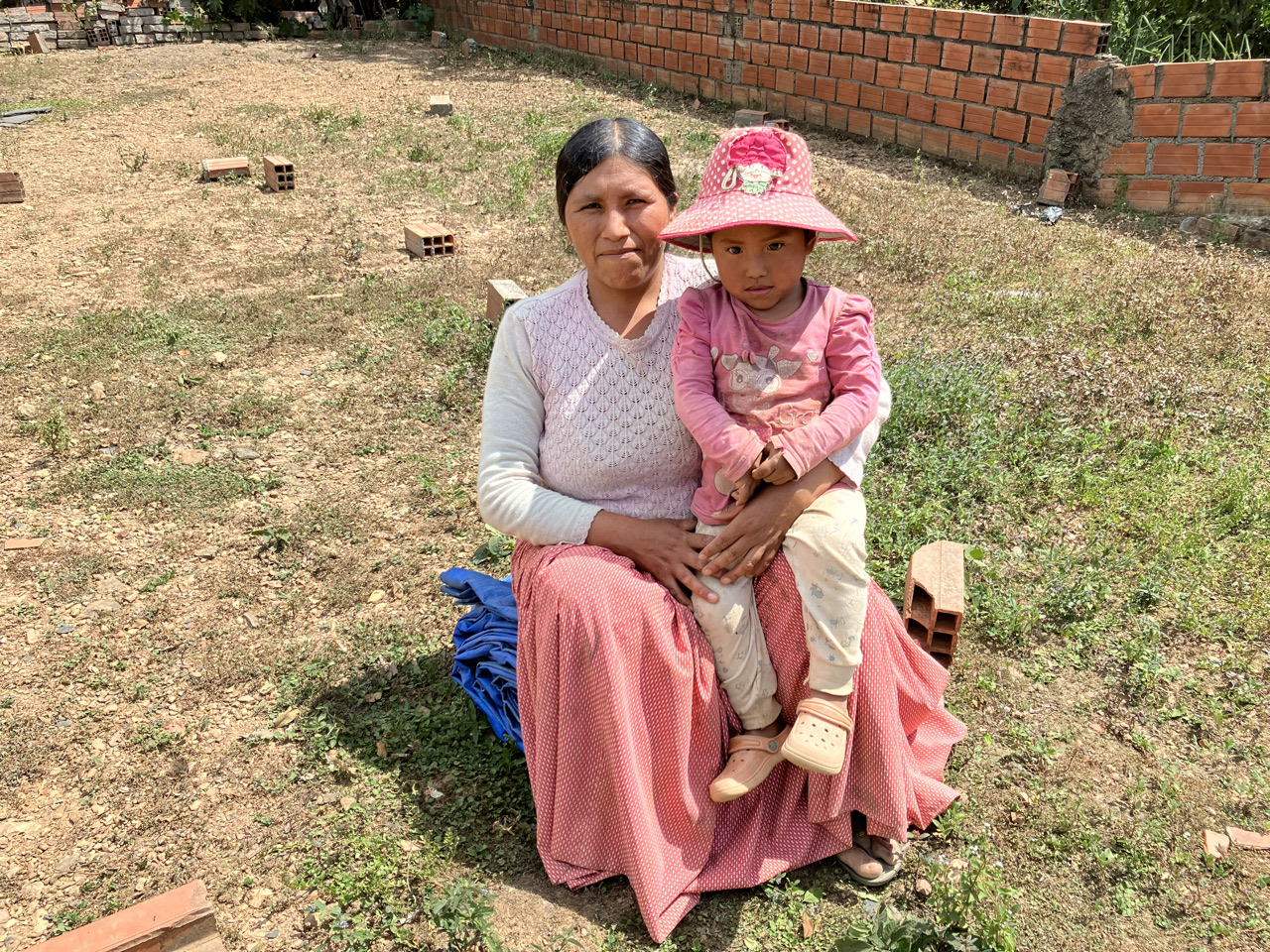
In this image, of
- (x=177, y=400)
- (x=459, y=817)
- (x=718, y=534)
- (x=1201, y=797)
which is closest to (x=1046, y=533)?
(x=1201, y=797)

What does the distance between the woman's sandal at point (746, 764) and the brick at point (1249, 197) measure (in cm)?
569

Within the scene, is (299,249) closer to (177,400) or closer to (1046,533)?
(177,400)

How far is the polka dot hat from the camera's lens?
2369mm

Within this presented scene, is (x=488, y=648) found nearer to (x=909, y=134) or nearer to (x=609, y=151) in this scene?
(x=609, y=151)

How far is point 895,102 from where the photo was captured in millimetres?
8227

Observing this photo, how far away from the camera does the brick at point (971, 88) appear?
7.49 meters

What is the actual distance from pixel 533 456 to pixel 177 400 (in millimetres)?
2982

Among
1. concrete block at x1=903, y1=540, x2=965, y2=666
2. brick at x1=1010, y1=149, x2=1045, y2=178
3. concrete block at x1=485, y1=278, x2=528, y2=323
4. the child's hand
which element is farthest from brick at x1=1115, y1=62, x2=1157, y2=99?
the child's hand

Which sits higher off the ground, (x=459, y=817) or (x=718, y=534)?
(x=718, y=534)

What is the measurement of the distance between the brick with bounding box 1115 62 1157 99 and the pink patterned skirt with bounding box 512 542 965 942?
5535 millimetres

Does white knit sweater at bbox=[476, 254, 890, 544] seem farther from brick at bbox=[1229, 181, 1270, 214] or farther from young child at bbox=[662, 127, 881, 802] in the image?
brick at bbox=[1229, 181, 1270, 214]

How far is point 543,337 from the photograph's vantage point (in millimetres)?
2645

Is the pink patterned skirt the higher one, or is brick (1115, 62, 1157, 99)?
brick (1115, 62, 1157, 99)

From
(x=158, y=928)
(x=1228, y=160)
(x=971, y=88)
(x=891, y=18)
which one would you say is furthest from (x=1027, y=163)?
(x=158, y=928)
